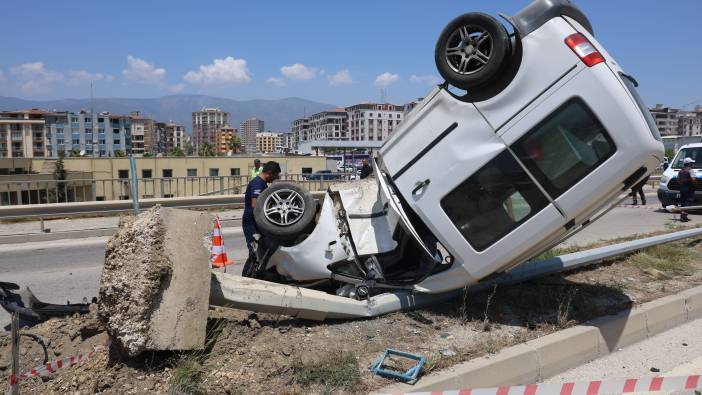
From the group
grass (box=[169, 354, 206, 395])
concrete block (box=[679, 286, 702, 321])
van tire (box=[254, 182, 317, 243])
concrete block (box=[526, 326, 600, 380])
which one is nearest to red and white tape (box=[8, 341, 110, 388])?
grass (box=[169, 354, 206, 395])

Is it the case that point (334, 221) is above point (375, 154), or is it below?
below

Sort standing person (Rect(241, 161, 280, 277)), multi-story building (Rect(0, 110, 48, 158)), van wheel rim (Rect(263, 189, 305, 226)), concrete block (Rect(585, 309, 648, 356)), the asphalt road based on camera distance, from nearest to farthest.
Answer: concrete block (Rect(585, 309, 648, 356)), van wheel rim (Rect(263, 189, 305, 226)), standing person (Rect(241, 161, 280, 277)), the asphalt road, multi-story building (Rect(0, 110, 48, 158))

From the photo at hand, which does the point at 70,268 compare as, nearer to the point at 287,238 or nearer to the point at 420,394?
the point at 287,238

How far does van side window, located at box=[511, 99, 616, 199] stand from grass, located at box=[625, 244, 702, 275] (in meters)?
3.61

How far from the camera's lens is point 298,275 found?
5.16 meters

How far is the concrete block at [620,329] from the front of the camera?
4.86m

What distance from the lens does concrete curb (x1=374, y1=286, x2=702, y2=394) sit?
3.77 metres

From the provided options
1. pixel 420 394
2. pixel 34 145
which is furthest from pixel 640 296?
pixel 34 145

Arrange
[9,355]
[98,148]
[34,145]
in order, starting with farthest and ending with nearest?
[98,148] → [34,145] → [9,355]

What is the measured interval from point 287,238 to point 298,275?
363 mm

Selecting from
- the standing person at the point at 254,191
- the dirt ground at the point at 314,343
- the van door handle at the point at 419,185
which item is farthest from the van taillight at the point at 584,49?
the standing person at the point at 254,191

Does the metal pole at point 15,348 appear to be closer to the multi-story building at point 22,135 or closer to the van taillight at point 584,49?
the van taillight at point 584,49

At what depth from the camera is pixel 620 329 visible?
5.02 meters

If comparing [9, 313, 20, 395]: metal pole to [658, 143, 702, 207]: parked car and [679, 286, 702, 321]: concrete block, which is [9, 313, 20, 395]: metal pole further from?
[658, 143, 702, 207]: parked car
